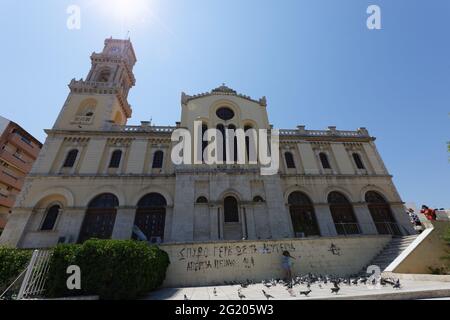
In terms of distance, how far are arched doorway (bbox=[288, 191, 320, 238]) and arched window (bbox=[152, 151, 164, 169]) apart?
11.0m

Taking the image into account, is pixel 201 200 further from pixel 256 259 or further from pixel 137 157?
pixel 137 157

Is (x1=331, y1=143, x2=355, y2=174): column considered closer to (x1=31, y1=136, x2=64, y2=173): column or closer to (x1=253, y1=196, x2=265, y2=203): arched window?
(x1=253, y1=196, x2=265, y2=203): arched window

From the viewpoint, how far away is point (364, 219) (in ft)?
52.3

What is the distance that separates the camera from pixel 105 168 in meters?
16.5

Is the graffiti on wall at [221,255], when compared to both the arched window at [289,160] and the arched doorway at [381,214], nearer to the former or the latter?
the arched window at [289,160]

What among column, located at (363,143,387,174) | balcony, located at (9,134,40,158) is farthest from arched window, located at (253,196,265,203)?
balcony, located at (9,134,40,158)

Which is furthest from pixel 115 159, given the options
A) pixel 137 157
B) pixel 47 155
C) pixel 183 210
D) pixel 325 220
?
pixel 325 220

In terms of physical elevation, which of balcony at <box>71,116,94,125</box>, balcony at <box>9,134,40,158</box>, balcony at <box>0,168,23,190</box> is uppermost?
balcony at <box>9,134,40,158</box>

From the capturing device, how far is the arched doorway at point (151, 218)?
47.0 ft

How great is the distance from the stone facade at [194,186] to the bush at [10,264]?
4929 millimetres

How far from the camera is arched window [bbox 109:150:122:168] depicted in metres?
16.9

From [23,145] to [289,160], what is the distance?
36.1m
